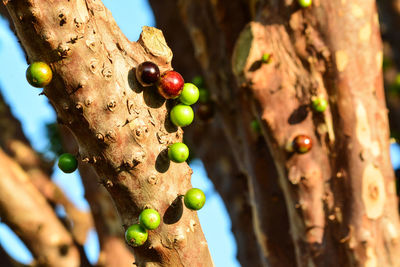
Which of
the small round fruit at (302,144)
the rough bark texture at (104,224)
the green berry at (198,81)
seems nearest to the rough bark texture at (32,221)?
the rough bark texture at (104,224)

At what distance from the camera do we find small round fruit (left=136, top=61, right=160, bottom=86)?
1.54 meters

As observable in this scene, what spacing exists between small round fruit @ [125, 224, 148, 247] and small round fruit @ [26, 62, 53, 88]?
57 cm

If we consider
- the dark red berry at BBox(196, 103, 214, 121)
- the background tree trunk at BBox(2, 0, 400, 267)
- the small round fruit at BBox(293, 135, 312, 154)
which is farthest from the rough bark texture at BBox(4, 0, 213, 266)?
the dark red berry at BBox(196, 103, 214, 121)

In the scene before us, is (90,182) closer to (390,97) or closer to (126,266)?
(126,266)

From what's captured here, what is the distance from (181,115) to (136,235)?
1.47 feet

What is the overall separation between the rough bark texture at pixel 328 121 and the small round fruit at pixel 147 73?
115 cm

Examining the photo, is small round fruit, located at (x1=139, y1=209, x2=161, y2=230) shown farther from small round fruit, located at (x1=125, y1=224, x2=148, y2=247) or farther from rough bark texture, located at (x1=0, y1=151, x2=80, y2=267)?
rough bark texture, located at (x1=0, y1=151, x2=80, y2=267)

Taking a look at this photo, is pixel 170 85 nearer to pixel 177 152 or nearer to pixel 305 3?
pixel 177 152

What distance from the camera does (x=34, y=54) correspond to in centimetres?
152

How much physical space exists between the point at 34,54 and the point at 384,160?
6.48 ft

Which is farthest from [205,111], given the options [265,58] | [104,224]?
[104,224]

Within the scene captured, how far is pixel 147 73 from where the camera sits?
5.04 ft

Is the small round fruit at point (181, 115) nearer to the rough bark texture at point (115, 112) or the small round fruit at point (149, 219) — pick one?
the rough bark texture at point (115, 112)

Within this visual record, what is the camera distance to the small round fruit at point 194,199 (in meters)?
1.59
